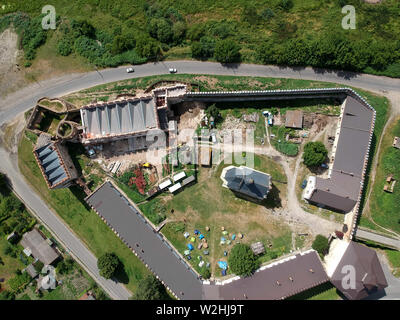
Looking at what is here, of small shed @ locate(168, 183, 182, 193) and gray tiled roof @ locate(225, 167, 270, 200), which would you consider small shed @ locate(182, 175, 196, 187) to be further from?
gray tiled roof @ locate(225, 167, 270, 200)

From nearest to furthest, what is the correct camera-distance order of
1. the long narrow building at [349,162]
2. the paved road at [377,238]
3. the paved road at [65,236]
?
1. the long narrow building at [349,162]
2. the paved road at [377,238]
3. the paved road at [65,236]

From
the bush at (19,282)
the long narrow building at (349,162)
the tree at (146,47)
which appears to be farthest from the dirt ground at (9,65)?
the long narrow building at (349,162)

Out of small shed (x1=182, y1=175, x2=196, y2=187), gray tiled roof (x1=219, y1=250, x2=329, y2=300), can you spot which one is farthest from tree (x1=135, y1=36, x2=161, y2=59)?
gray tiled roof (x1=219, y1=250, x2=329, y2=300)

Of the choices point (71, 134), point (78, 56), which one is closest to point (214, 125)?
point (71, 134)

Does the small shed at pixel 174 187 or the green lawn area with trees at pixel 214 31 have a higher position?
the green lawn area with trees at pixel 214 31

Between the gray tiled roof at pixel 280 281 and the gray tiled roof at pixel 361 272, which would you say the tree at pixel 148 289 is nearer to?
the gray tiled roof at pixel 280 281

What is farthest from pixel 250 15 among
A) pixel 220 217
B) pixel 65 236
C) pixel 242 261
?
pixel 65 236
